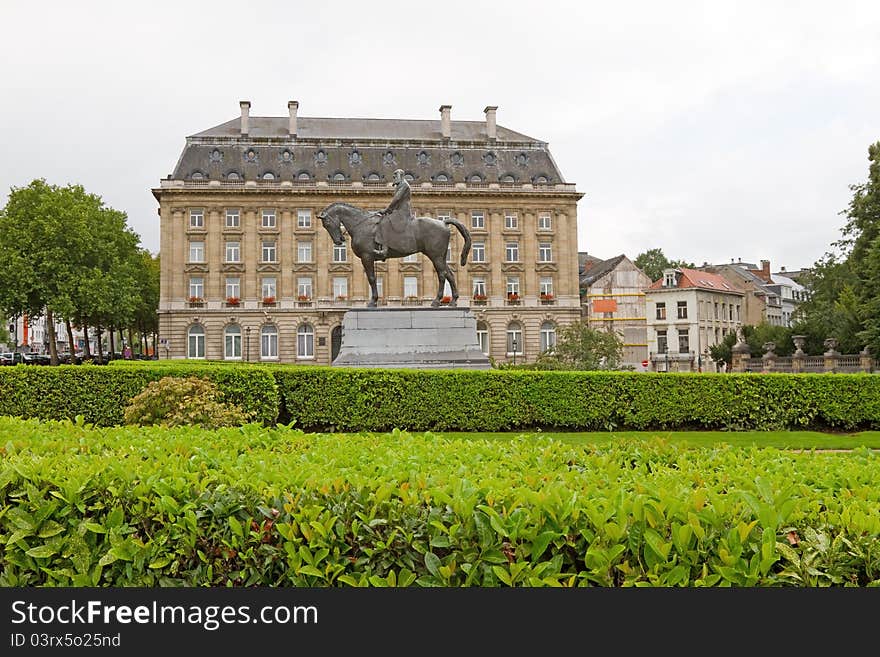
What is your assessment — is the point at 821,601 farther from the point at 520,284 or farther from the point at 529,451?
the point at 520,284

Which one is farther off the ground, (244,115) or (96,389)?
(244,115)

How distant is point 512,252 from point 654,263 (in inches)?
1850

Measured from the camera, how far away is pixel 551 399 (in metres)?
18.0

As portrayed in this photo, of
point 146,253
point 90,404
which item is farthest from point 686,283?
point 90,404

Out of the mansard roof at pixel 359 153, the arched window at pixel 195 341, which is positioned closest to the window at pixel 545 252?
the mansard roof at pixel 359 153

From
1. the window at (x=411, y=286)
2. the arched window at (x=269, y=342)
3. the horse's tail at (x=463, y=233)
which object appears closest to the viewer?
the horse's tail at (x=463, y=233)

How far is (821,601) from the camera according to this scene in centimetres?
323

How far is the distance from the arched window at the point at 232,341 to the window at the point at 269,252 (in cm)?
651

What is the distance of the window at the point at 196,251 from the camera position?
7231 centimetres

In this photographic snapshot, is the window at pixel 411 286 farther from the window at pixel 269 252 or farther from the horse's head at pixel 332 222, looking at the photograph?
the horse's head at pixel 332 222

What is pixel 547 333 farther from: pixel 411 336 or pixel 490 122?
pixel 411 336

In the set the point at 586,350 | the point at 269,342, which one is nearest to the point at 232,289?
the point at 269,342

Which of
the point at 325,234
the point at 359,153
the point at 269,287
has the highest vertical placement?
the point at 359,153

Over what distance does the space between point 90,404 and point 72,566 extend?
1363 cm
